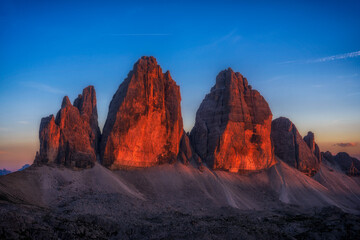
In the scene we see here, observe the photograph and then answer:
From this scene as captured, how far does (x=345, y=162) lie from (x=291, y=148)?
97.6 ft

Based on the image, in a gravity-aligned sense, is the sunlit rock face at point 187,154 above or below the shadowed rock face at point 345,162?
above

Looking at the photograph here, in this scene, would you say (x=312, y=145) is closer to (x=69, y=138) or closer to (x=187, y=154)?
(x=187, y=154)

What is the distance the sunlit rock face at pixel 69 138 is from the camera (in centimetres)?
4306

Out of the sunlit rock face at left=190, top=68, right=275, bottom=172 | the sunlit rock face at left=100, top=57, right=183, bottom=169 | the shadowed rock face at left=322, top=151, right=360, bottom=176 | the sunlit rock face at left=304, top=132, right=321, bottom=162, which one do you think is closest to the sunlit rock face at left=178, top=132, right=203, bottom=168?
the sunlit rock face at left=100, top=57, right=183, bottom=169

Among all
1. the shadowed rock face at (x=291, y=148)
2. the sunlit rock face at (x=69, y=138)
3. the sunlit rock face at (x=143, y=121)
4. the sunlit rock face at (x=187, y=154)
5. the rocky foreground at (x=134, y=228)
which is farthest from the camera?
the shadowed rock face at (x=291, y=148)

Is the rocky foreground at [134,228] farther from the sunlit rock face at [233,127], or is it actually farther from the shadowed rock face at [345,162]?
the shadowed rock face at [345,162]

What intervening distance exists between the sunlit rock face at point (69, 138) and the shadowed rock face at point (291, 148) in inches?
2028

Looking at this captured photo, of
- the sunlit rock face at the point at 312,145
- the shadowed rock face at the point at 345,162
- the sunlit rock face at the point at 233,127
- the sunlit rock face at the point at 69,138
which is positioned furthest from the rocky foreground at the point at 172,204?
the shadowed rock face at the point at 345,162

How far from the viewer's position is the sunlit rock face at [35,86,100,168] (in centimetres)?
4306

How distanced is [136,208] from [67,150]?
16652 millimetres

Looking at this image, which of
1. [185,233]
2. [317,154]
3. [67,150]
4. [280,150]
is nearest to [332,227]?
[185,233]

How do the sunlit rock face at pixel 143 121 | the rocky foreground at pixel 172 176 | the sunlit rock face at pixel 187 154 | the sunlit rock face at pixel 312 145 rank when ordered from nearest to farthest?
the rocky foreground at pixel 172 176
the sunlit rock face at pixel 143 121
the sunlit rock face at pixel 187 154
the sunlit rock face at pixel 312 145

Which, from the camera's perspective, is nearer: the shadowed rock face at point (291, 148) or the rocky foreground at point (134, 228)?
the rocky foreground at point (134, 228)

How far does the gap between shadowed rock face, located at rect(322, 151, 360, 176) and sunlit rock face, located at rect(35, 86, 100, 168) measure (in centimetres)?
7898
